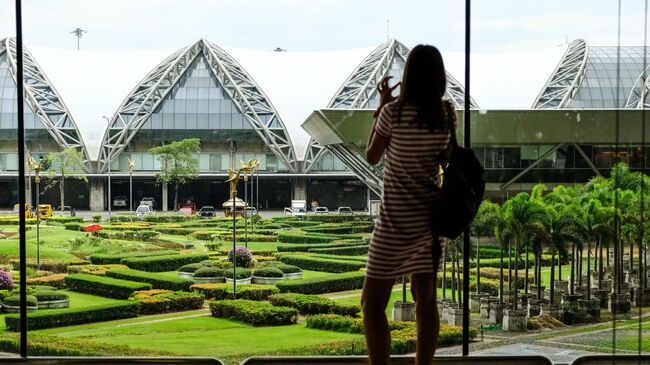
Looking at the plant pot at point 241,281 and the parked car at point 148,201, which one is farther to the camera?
the parked car at point 148,201

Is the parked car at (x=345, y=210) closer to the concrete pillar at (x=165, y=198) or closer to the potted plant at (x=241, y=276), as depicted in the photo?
the concrete pillar at (x=165, y=198)

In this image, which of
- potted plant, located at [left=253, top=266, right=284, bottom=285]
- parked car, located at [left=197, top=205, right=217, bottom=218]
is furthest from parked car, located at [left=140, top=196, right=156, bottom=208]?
potted plant, located at [left=253, top=266, right=284, bottom=285]

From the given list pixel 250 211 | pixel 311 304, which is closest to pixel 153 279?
pixel 311 304

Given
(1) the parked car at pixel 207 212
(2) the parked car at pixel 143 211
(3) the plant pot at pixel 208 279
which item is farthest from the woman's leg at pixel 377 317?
(2) the parked car at pixel 143 211

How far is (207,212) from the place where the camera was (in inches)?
894

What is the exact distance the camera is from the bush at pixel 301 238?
19.6m

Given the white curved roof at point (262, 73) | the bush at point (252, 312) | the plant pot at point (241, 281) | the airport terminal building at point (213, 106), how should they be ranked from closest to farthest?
1. the bush at point (252, 312)
2. the plant pot at point (241, 281)
3. the airport terminal building at point (213, 106)
4. the white curved roof at point (262, 73)

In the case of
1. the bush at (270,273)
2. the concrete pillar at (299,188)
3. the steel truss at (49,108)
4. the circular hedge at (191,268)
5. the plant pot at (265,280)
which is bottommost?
the plant pot at (265,280)

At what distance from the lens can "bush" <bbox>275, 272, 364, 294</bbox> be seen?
1457cm

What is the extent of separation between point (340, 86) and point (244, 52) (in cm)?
497

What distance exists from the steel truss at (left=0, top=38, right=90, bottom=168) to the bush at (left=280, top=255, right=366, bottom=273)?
48.0 ft

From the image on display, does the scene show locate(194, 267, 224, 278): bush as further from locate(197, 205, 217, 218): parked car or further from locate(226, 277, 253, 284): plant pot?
locate(197, 205, 217, 218): parked car

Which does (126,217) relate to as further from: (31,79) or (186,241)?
(31,79)

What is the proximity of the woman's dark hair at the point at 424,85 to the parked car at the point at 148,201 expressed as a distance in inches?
823
